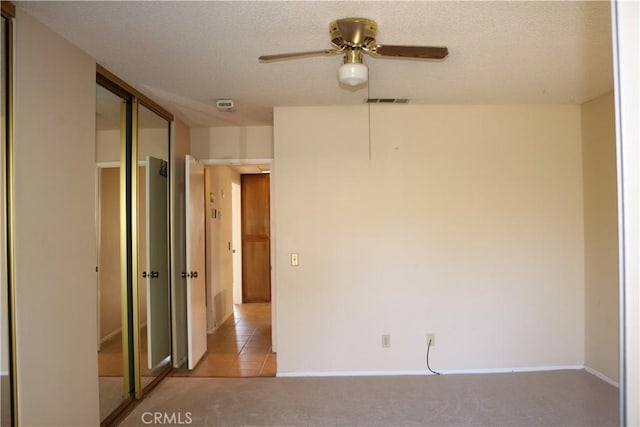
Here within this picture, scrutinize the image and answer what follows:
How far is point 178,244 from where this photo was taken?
12.5 feet

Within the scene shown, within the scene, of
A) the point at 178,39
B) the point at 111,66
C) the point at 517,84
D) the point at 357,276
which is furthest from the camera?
the point at 357,276

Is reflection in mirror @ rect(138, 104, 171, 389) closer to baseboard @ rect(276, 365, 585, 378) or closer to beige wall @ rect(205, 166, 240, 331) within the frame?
baseboard @ rect(276, 365, 585, 378)

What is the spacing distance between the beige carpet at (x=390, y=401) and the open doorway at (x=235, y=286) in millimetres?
398

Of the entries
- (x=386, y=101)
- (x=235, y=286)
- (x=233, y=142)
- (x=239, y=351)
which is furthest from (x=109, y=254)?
(x=235, y=286)

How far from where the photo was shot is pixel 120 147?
2.87 metres

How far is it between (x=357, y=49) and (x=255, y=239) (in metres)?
5.08

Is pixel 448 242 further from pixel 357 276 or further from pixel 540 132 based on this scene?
pixel 540 132

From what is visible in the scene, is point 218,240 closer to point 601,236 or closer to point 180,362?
point 180,362

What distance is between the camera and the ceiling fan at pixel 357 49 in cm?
188

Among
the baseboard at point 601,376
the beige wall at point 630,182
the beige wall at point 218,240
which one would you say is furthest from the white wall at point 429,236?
the beige wall at point 630,182

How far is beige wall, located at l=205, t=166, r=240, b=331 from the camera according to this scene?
16.1 ft

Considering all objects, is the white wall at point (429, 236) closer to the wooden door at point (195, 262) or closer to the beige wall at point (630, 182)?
the wooden door at point (195, 262)

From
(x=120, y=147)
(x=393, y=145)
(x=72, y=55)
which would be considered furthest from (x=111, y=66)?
(x=393, y=145)

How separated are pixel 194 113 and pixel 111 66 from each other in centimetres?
111
